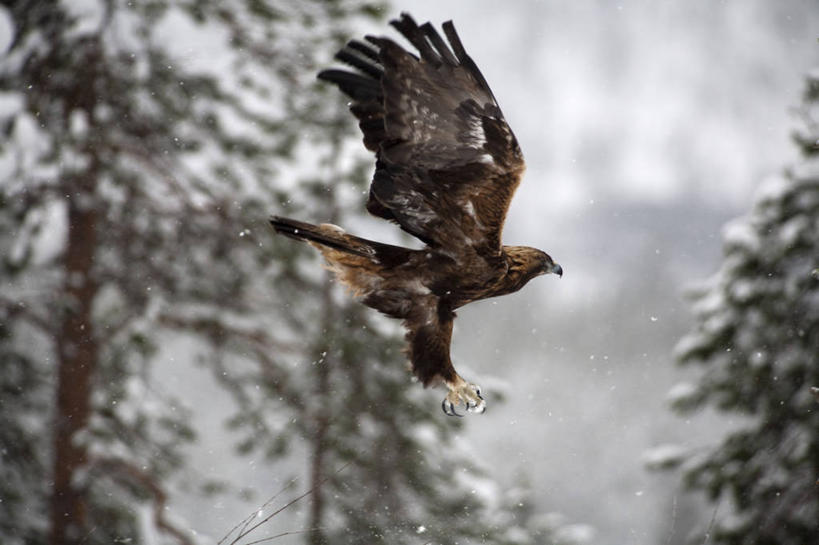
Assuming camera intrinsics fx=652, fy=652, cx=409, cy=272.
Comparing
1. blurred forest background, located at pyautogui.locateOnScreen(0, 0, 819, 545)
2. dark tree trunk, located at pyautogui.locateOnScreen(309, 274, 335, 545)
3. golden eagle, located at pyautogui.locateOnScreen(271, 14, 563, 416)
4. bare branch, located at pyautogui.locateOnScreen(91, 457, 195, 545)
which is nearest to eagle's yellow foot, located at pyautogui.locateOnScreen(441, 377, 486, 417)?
golden eagle, located at pyautogui.locateOnScreen(271, 14, 563, 416)

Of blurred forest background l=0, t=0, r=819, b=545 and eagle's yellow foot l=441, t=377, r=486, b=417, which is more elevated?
blurred forest background l=0, t=0, r=819, b=545

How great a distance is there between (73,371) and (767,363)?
6.50m

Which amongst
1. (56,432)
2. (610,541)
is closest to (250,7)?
(56,432)

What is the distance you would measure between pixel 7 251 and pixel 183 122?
204 centimetres

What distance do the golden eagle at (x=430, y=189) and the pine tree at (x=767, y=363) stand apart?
13.0ft

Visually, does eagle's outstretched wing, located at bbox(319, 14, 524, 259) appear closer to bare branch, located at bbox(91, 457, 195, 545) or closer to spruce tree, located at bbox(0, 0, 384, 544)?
spruce tree, located at bbox(0, 0, 384, 544)

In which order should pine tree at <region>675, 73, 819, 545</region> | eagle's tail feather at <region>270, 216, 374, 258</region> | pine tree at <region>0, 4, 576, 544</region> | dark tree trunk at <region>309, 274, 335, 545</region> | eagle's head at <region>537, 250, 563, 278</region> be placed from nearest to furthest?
eagle's tail feather at <region>270, 216, 374, 258</region> → eagle's head at <region>537, 250, 563, 278</region> → pine tree at <region>675, 73, 819, 545</region> → pine tree at <region>0, 4, 576, 544</region> → dark tree trunk at <region>309, 274, 335, 545</region>

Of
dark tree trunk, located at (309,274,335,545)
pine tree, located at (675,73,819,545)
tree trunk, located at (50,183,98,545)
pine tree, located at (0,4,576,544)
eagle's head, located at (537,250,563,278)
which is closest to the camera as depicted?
eagle's head, located at (537,250,563,278)

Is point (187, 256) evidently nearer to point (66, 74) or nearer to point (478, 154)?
point (66, 74)

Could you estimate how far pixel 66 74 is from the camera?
638 cm

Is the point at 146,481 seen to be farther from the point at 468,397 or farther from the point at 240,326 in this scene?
the point at 468,397

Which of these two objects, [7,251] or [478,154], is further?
[7,251]

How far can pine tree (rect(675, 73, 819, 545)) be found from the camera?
5812mm

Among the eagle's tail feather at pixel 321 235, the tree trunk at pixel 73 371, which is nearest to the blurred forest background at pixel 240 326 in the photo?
the tree trunk at pixel 73 371
